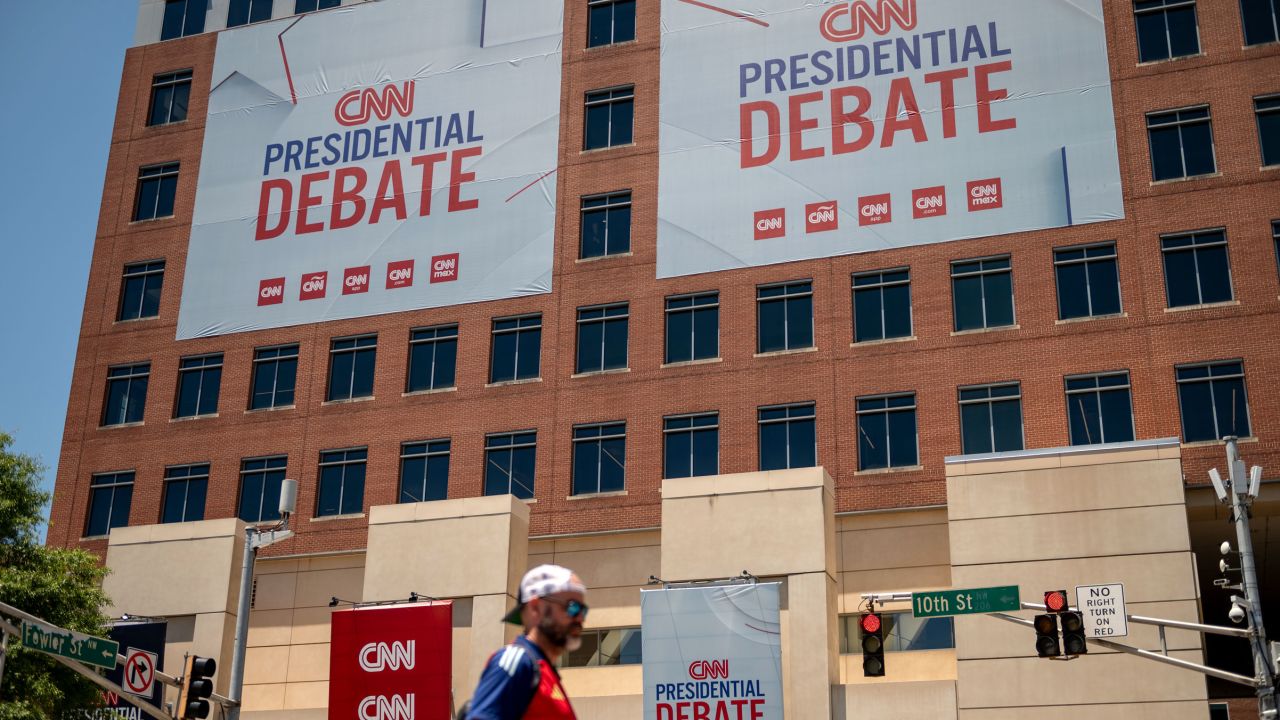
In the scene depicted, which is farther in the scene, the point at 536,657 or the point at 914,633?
the point at 914,633

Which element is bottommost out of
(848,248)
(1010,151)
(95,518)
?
(95,518)

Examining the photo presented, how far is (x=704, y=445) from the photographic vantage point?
45188 mm

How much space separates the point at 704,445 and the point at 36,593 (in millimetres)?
20521

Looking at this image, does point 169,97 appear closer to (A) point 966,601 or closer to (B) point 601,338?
(B) point 601,338

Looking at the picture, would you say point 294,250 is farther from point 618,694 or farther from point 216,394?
point 618,694

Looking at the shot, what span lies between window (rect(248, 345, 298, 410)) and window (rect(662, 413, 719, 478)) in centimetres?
1520

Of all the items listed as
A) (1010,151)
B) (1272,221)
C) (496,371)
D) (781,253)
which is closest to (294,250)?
(496,371)

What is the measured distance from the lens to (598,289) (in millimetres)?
48125

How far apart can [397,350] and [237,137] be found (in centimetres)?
1282

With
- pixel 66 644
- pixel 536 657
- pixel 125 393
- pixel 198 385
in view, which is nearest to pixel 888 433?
pixel 66 644

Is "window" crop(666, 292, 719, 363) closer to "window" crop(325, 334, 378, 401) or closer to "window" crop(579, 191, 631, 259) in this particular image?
"window" crop(579, 191, 631, 259)

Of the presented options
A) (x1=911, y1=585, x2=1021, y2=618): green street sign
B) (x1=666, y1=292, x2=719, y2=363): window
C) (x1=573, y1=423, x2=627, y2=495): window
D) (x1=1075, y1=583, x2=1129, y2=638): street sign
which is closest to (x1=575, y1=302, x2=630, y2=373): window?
(x1=666, y1=292, x2=719, y2=363): window

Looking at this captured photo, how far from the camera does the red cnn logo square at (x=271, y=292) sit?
5256cm

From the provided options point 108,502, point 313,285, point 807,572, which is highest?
point 313,285
